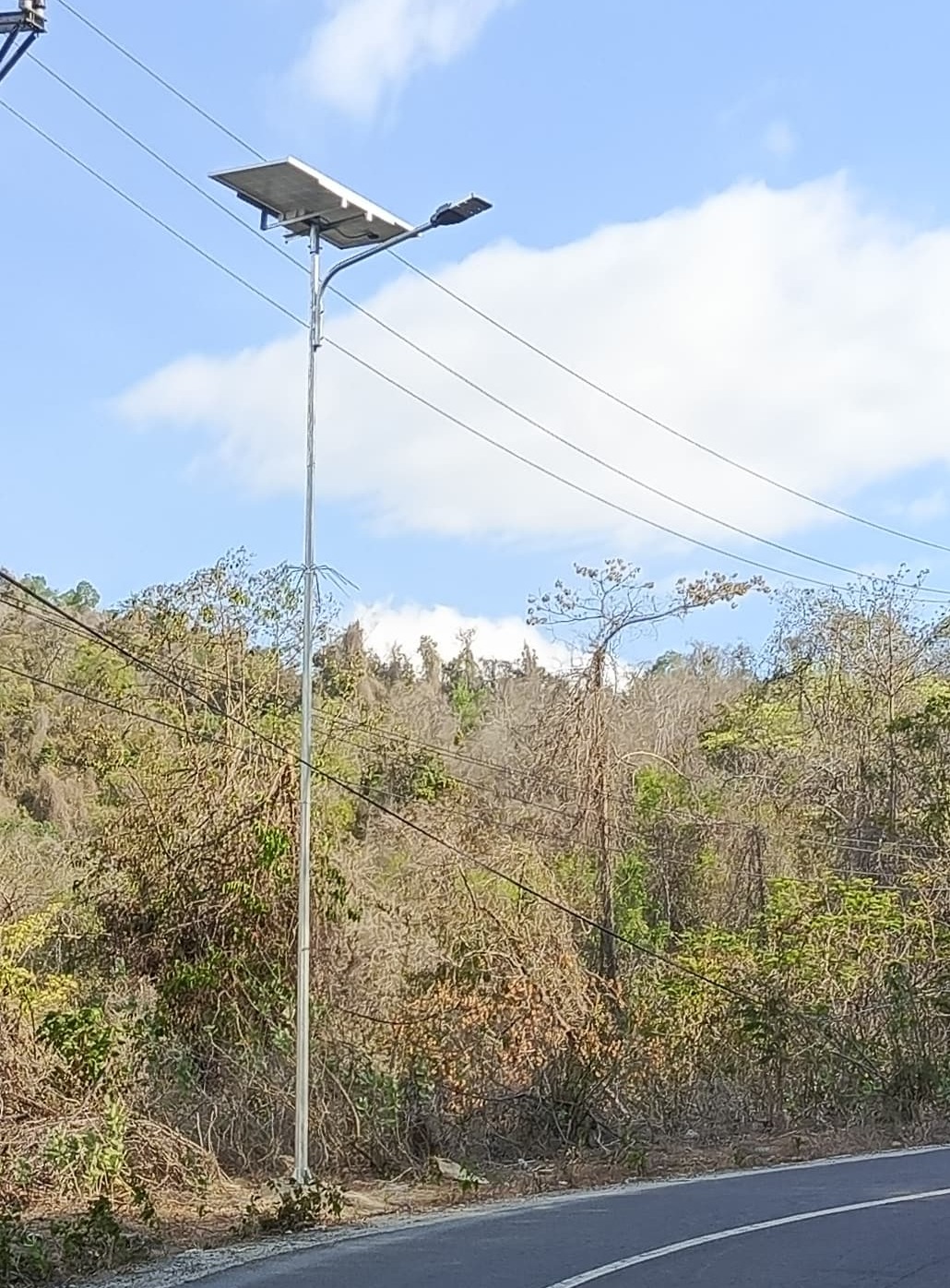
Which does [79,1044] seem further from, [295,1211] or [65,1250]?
[65,1250]

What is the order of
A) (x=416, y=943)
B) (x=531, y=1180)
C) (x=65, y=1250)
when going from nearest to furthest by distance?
(x=65, y=1250) → (x=531, y=1180) → (x=416, y=943)

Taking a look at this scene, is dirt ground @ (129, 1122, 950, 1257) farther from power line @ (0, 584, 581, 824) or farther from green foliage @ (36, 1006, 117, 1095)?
power line @ (0, 584, 581, 824)

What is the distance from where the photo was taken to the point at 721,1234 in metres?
11.1

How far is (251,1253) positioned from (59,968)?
10380 mm

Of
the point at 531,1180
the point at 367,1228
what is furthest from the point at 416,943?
the point at 367,1228

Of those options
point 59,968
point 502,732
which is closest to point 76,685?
point 502,732

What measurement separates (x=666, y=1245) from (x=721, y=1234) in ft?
2.03

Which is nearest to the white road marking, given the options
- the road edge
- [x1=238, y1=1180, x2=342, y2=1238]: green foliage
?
the road edge

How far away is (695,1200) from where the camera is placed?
1348cm

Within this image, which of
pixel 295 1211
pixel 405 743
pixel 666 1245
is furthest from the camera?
pixel 405 743

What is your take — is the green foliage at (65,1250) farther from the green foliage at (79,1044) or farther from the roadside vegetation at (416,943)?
the green foliage at (79,1044)

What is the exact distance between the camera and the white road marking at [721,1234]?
951cm

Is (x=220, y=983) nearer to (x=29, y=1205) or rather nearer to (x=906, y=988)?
(x=29, y=1205)

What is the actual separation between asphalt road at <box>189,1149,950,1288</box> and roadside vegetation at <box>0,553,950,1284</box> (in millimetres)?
1577
